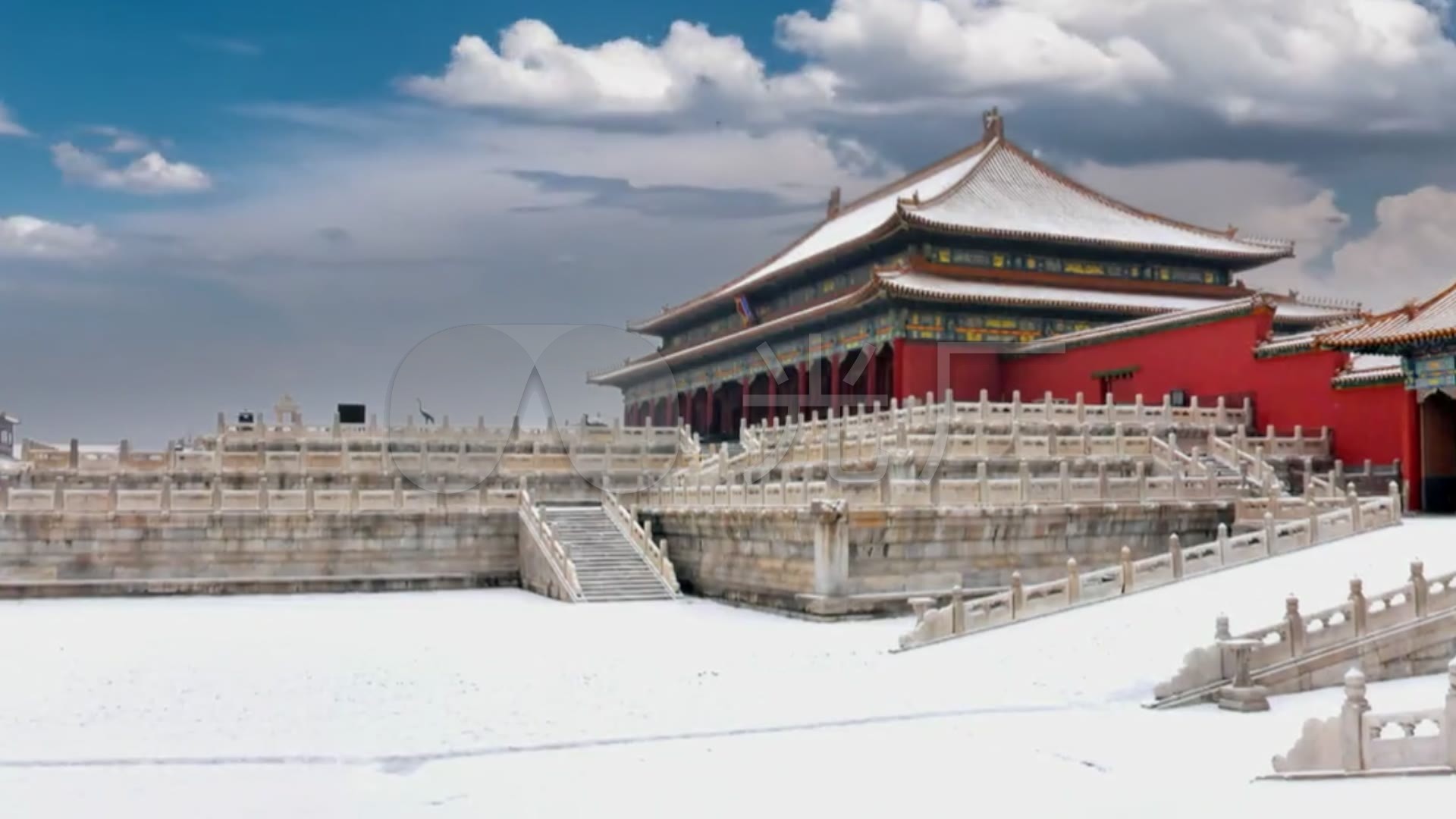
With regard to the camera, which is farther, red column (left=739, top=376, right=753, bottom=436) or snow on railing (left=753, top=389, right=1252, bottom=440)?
red column (left=739, top=376, right=753, bottom=436)

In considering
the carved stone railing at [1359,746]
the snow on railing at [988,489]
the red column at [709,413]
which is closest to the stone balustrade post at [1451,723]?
the carved stone railing at [1359,746]

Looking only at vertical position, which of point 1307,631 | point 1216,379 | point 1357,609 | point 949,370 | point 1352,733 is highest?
point 949,370

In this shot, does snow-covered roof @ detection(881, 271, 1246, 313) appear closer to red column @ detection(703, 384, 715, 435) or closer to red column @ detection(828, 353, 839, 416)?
red column @ detection(828, 353, 839, 416)

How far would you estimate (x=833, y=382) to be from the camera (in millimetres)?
50062

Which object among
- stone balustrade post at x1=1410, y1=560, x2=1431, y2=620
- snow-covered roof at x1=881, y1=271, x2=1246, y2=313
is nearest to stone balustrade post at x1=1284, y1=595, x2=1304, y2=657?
stone balustrade post at x1=1410, y1=560, x2=1431, y2=620

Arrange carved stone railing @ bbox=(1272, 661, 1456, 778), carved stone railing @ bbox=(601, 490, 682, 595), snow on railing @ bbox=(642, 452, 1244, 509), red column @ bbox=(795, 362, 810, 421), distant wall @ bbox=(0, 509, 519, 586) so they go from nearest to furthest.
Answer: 1. carved stone railing @ bbox=(1272, 661, 1456, 778)
2. snow on railing @ bbox=(642, 452, 1244, 509)
3. carved stone railing @ bbox=(601, 490, 682, 595)
4. distant wall @ bbox=(0, 509, 519, 586)
5. red column @ bbox=(795, 362, 810, 421)

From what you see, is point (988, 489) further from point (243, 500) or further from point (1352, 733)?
point (243, 500)

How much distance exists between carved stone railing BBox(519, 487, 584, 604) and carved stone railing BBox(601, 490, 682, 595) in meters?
1.69

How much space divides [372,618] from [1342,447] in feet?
69.2

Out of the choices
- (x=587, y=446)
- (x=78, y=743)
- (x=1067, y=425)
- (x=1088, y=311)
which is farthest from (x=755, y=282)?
(x=78, y=743)

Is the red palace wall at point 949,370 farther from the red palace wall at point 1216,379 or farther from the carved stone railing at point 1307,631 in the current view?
the carved stone railing at point 1307,631

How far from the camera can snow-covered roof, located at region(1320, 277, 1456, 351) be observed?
2635 cm

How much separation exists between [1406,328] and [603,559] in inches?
654

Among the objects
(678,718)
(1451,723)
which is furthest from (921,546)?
(1451,723)
